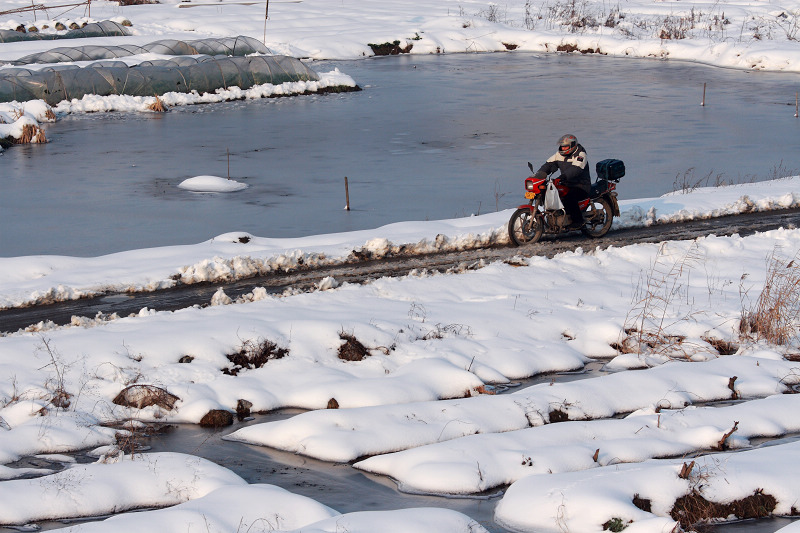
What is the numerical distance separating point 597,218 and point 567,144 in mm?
→ 1429

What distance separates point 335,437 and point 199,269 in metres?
5.32

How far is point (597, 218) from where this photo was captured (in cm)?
1464

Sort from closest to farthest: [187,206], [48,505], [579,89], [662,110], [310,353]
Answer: [48,505] → [310,353] → [187,206] → [662,110] → [579,89]

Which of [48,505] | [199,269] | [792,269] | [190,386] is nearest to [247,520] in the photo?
[48,505]

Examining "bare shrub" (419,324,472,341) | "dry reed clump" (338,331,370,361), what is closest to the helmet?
"bare shrub" (419,324,472,341)

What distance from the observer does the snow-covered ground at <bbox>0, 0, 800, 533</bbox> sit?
6480 millimetres

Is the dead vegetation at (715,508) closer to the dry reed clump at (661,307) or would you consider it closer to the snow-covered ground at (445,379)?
the snow-covered ground at (445,379)

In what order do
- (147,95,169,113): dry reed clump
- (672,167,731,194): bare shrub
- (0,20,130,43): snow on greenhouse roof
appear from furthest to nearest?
(0,20,130,43): snow on greenhouse roof < (147,95,169,113): dry reed clump < (672,167,731,194): bare shrub

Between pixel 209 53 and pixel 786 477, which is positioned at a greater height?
pixel 209 53

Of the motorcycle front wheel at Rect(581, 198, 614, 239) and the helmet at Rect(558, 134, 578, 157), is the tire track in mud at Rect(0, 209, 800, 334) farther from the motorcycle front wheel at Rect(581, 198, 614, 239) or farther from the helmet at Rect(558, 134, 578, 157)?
the helmet at Rect(558, 134, 578, 157)

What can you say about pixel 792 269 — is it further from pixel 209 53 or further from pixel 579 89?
pixel 209 53

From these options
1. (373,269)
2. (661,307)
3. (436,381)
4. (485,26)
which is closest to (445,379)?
(436,381)

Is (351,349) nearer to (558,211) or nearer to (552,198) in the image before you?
(552,198)

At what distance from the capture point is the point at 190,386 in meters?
8.85
